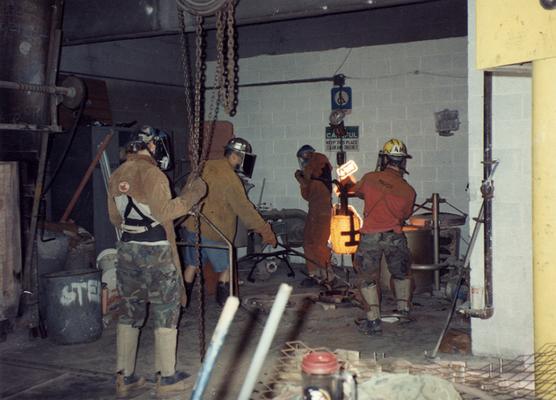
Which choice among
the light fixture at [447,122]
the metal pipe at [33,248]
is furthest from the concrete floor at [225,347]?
the light fixture at [447,122]

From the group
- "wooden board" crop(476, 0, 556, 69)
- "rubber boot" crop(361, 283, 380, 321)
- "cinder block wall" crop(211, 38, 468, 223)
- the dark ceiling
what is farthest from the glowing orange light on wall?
"wooden board" crop(476, 0, 556, 69)

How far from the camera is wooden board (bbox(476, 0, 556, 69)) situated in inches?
113

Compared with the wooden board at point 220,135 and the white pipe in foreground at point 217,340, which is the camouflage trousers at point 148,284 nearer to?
the white pipe in foreground at point 217,340

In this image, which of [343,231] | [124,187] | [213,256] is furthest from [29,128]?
[343,231]

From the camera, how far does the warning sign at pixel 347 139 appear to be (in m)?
12.0

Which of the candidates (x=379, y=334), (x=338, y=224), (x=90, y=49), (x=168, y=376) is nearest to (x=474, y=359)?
(x=379, y=334)

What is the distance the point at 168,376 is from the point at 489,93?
12.3 ft

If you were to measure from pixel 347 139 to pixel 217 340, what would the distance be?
33.9ft

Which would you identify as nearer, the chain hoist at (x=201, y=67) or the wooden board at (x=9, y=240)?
the chain hoist at (x=201, y=67)

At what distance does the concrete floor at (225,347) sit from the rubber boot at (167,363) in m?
0.11

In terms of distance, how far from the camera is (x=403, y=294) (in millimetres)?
7867

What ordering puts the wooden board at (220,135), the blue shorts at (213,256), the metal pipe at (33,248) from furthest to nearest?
the wooden board at (220,135)
the blue shorts at (213,256)
the metal pipe at (33,248)

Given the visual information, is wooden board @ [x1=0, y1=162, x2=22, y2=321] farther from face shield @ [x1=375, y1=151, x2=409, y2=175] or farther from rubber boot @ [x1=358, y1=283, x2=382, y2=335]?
face shield @ [x1=375, y1=151, x2=409, y2=175]

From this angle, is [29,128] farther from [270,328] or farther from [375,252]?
[270,328]
